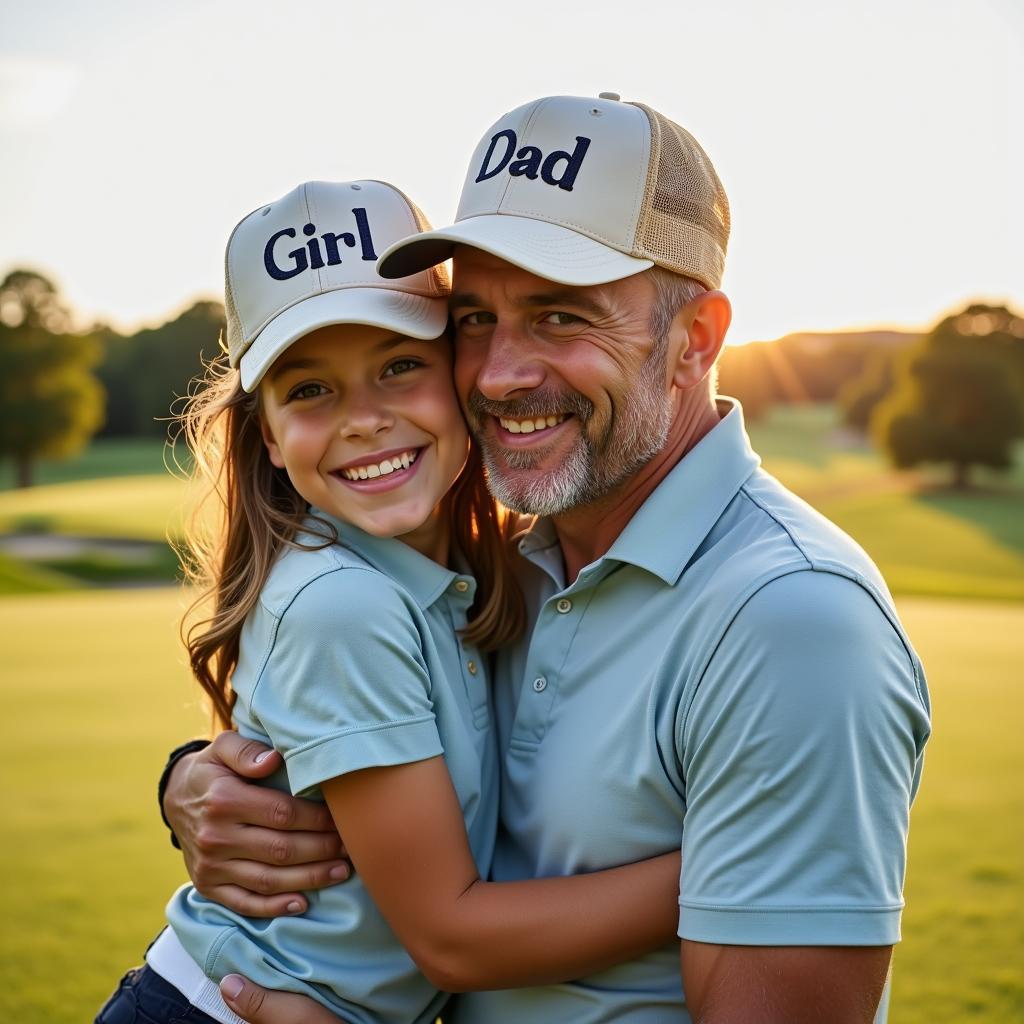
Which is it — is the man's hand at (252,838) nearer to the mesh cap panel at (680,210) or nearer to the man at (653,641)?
the man at (653,641)

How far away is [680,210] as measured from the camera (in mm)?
2422

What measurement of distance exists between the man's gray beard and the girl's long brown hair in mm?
316

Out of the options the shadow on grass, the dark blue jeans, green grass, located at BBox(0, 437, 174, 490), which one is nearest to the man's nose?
the dark blue jeans

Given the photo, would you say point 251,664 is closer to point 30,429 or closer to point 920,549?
point 920,549

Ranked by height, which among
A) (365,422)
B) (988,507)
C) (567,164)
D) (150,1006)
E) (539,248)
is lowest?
(988,507)

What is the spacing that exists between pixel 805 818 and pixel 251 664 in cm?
→ 122

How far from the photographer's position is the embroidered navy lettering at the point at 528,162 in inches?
96.0

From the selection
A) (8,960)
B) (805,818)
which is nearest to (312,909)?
(805,818)

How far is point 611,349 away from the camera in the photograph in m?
2.44

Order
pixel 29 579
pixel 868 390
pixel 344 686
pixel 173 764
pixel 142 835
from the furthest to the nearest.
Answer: pixel 868 390 < pixel 29 579 < pixel 142 835 < pixel 173 764 < pixel 344 686

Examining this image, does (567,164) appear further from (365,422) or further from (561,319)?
(365,422)

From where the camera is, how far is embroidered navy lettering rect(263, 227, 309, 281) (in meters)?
2.54

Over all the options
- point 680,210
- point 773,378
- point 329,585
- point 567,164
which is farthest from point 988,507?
point 329,585

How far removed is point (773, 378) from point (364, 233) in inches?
1575
